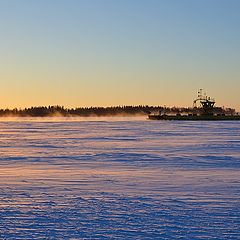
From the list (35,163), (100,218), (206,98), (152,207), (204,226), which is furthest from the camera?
(206,98)

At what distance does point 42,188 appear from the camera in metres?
11.1

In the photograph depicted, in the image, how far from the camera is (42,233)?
6895mm

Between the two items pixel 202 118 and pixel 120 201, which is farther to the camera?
pixel 202 118

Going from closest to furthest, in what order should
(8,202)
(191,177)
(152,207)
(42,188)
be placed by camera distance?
1. (152,207)
2. (8,202)
3. (42,188)
4. (191,177)

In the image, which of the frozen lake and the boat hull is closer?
the frozen lake

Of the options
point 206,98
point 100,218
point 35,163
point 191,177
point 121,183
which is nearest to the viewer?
point 100,218

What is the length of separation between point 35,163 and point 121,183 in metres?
6.24

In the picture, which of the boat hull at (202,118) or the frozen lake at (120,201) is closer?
the frozen lake at (120,201)

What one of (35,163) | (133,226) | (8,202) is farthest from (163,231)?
(35,163)

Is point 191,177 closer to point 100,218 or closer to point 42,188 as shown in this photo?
point 42,188

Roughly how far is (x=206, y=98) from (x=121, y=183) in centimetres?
10526

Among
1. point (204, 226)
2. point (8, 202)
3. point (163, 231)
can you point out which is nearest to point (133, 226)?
point (163, 231)

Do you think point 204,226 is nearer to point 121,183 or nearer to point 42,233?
point 42,233

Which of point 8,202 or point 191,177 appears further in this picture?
point 191,177
